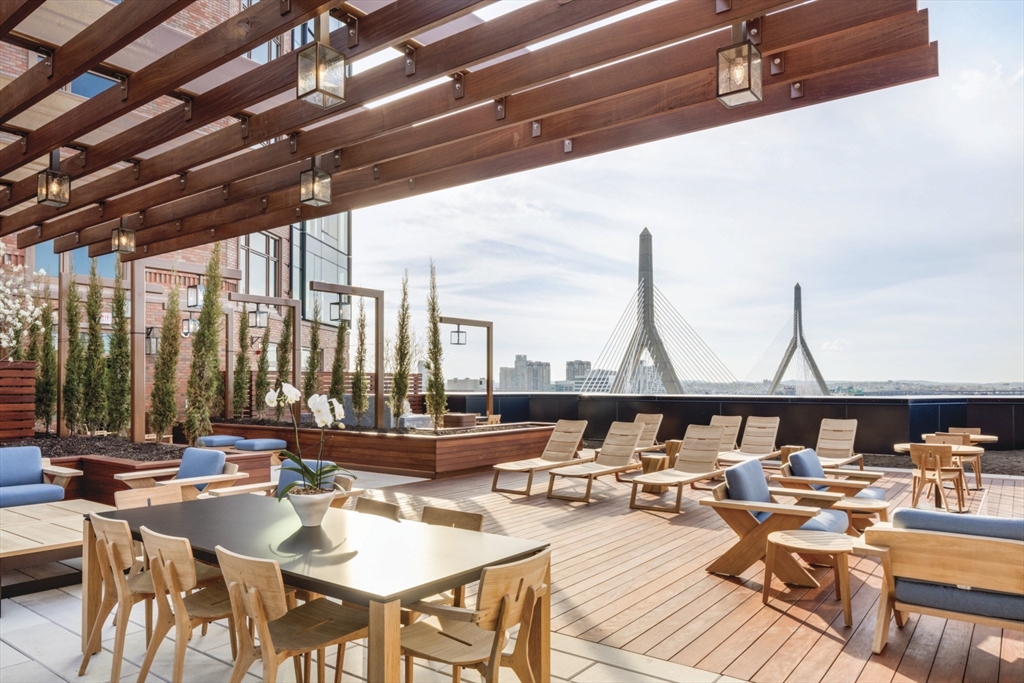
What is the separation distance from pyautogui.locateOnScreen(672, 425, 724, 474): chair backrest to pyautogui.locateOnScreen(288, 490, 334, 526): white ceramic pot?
5.43 meters

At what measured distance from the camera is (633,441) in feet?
28.2

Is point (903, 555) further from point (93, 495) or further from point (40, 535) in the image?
point (93, 495)

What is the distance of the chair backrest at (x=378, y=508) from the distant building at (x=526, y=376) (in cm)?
1335

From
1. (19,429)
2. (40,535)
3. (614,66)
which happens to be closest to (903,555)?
(614,66)

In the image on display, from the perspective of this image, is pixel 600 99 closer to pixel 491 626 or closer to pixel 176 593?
pixel 491 626

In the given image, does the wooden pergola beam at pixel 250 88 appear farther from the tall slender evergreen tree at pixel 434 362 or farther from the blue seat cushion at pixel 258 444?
the tall slender evergreen tree at pixel 434 362

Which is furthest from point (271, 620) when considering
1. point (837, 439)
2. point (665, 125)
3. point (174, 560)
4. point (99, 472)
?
point (837, 439)

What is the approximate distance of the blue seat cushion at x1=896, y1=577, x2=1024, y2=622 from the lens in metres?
3.10

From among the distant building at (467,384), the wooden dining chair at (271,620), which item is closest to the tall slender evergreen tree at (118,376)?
the distant building at (467,384)

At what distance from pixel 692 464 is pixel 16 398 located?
8309 millimetres

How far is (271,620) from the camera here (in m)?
2.54

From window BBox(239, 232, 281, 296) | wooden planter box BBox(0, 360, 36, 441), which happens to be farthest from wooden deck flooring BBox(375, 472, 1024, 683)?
window BBox(239, 232, 281, 296)

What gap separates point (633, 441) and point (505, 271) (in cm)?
1753

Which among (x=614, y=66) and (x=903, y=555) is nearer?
(x=903, y=555)
